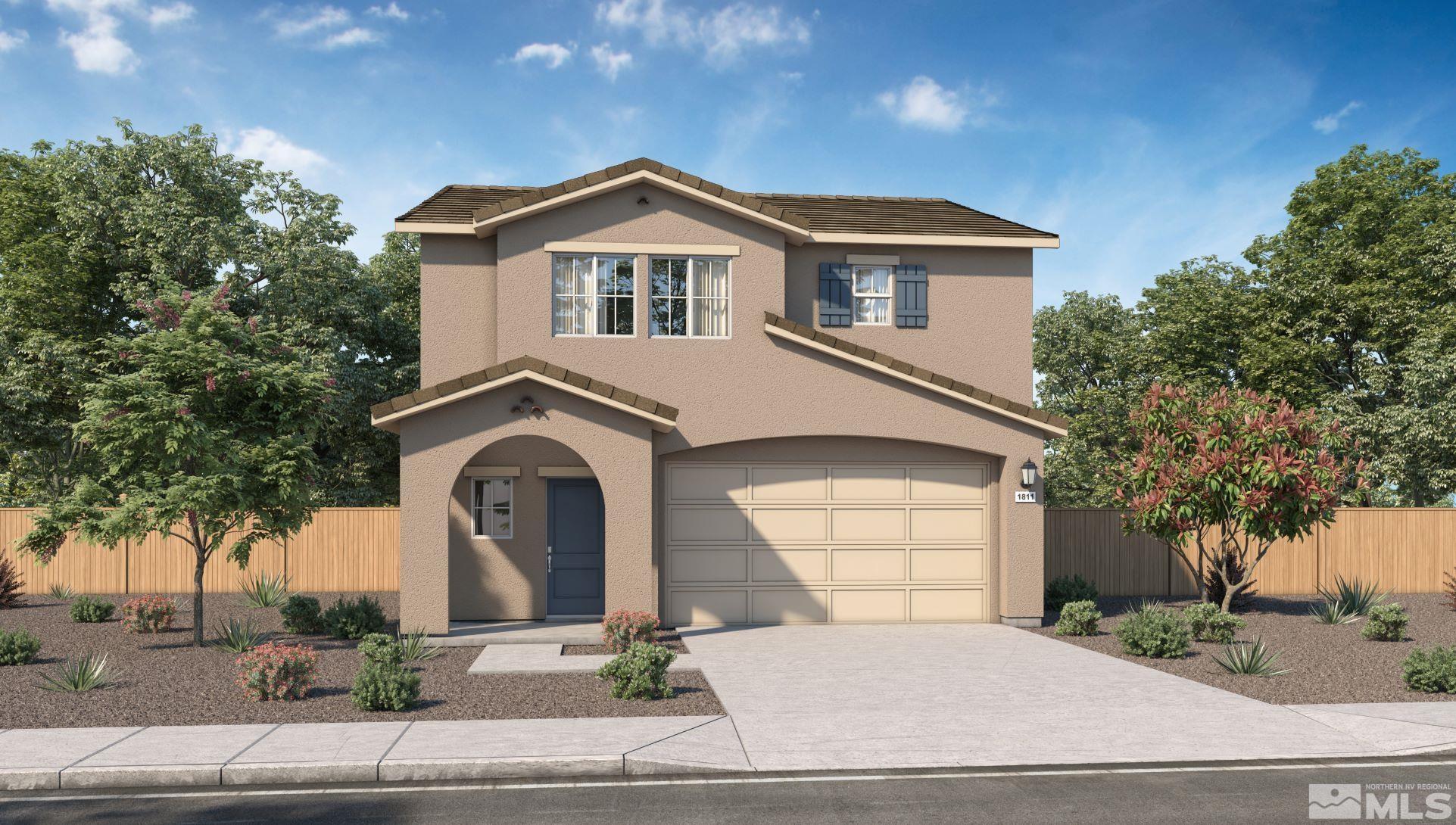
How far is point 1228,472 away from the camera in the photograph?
17.0 meters

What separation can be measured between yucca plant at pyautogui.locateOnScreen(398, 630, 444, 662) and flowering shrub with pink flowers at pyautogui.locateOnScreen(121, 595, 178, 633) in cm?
425

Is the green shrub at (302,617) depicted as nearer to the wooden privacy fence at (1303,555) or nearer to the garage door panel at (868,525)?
the garage door panel at (868,525)

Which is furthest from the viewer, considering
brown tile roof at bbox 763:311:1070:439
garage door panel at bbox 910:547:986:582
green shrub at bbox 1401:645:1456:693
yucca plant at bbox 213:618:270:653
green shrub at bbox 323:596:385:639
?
garage door panel at bbox 910:547:986:582

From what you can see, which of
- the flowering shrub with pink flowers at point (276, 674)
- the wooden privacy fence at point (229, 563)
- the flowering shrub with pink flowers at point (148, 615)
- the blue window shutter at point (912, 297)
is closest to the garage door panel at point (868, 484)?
the blue window shutter at point (912, 297)

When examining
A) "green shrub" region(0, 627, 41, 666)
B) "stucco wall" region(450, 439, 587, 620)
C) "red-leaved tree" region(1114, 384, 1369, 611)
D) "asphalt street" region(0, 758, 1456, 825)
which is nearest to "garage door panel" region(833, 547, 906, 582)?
"red-leaved tree" region(1114, 384, 1369, 611)

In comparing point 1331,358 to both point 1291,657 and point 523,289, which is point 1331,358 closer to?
point 1291,657

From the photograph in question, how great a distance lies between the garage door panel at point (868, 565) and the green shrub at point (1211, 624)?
461cm

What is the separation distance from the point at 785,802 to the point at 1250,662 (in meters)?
7.99

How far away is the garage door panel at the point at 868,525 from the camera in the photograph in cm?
1767

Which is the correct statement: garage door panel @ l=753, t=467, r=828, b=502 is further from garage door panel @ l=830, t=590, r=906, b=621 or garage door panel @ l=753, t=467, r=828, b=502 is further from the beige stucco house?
garage door panel @ l=830, t=590, r=906, b=621

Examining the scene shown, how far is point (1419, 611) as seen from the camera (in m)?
19.9

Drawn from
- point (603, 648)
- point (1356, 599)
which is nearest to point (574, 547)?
point (603, 648)

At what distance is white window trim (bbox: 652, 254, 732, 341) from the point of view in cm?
1727

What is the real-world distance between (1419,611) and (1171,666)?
9.88 metres
